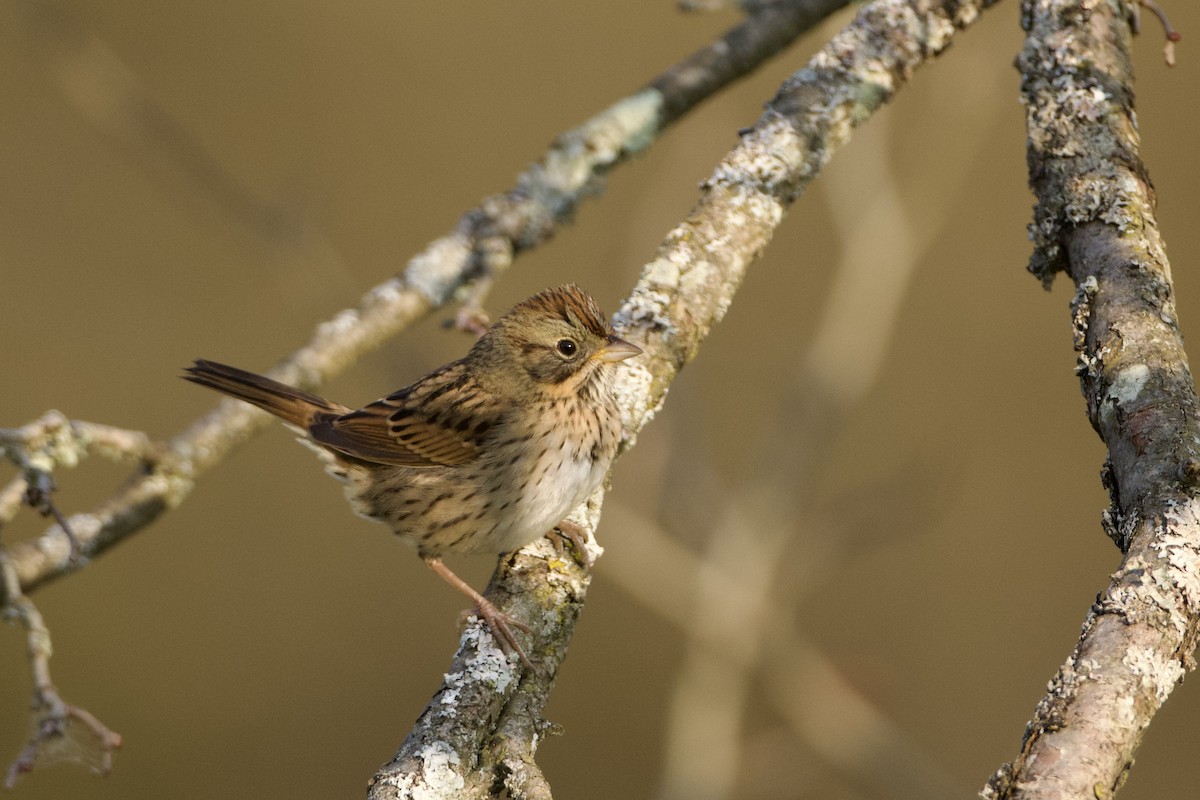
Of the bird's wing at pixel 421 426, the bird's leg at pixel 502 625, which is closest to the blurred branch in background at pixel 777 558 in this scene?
the bird's wing at pixel 421 426

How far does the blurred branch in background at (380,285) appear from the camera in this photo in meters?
2.04

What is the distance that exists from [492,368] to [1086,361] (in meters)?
1.48

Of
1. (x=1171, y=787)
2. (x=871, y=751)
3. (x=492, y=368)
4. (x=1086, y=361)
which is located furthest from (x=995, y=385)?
(x=1086, y=361)

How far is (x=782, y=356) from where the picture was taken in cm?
448

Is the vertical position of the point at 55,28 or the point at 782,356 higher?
the point at 782,356

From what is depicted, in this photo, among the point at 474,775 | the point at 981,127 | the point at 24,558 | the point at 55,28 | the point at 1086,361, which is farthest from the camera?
the point at 981,127

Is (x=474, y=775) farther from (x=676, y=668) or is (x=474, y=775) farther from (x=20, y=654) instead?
(x=20, y=654)

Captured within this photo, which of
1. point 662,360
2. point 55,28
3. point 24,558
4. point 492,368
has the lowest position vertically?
point 24,558

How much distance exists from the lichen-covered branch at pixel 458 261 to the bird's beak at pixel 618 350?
0.42 meters

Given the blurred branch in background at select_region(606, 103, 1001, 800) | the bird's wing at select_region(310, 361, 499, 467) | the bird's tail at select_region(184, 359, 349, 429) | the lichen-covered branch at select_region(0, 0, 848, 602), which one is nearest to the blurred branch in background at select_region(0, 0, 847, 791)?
the lichen-covered branch at select_region(0, 0, 848, 602)

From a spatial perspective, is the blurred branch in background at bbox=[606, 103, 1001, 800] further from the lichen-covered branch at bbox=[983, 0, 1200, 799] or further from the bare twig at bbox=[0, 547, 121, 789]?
the bare twig at bbox=[0, 547, 121, 789]

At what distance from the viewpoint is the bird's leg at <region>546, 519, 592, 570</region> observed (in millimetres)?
2109

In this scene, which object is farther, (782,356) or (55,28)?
(782,356)

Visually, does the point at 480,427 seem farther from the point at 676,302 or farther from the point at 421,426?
the point at 676,302
